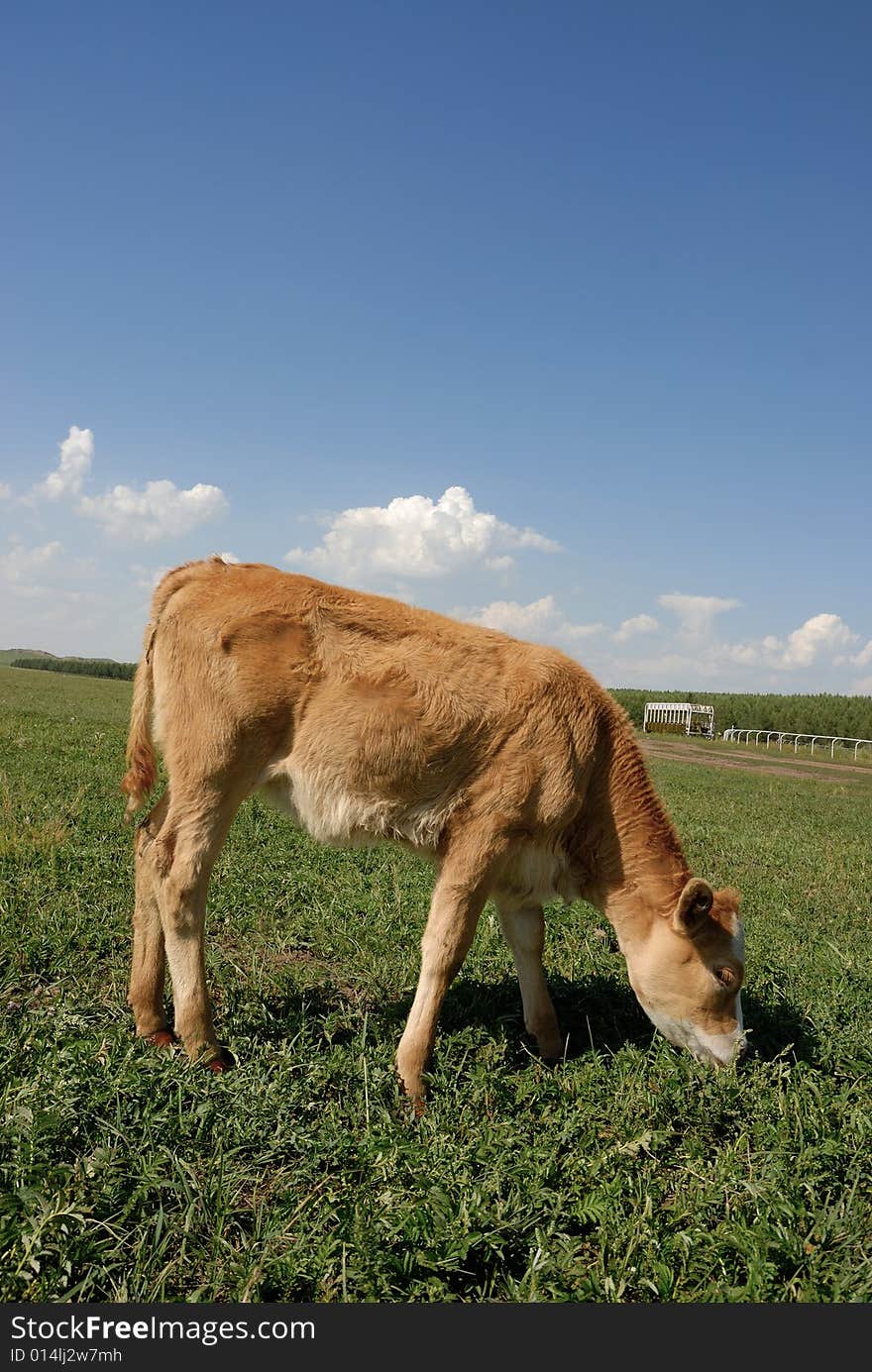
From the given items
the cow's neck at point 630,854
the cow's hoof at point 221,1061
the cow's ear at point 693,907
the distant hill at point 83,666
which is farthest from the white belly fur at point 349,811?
the distant hill at point 83,666

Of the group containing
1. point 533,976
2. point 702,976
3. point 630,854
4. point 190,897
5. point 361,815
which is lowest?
point 533,976

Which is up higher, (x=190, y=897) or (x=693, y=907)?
(x=693, y=907)

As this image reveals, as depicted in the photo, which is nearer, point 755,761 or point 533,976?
point 533,976

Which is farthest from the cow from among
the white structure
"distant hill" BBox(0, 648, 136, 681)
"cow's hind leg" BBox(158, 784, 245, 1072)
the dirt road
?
"distant hill" BBox(0, 648, 136, 681)

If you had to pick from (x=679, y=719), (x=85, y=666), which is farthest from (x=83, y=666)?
(x=679, y=719)

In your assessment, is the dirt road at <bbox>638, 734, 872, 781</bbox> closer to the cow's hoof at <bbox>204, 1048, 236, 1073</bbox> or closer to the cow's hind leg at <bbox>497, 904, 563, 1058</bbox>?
the cow's hind leg at <bbox>497, 904, 563, 1058</bbox>

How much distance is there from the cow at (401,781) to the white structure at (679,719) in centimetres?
5728

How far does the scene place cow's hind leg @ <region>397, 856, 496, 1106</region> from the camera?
4531 mm

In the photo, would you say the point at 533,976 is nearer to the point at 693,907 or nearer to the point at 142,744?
the point at 693,907

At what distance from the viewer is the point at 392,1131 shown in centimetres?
395

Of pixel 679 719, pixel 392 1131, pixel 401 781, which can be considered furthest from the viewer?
pixel 679 719

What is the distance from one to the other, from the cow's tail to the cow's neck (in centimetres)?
284

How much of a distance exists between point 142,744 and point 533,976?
114 inches

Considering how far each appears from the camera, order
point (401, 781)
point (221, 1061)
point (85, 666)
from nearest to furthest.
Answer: point (221, 1061) → point (401, 781) → point (85, 666)
